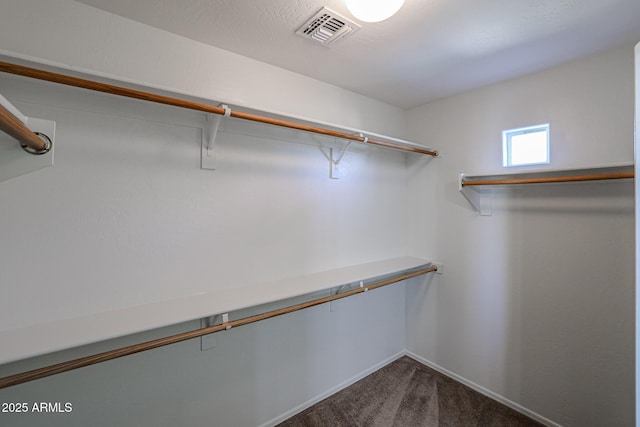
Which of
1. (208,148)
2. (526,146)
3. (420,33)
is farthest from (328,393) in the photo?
(420,33)

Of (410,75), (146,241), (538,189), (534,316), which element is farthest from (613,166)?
(146,241)

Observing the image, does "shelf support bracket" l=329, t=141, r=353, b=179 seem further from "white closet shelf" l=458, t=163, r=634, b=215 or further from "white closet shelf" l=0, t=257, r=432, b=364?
"white closet shelf" l=458, t=163, r=634, b=215

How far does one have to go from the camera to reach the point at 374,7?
1.10m

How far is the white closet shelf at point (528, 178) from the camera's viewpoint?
151 centimetres

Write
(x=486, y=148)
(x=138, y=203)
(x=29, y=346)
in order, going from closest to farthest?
(x=29, y=346)
(x=138, y=203)
(x=486, y=148)

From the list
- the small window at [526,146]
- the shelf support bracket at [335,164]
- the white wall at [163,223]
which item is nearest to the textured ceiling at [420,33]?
the white wall at [163,223]

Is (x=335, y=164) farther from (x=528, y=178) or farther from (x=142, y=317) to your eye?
(x=142, y=317)

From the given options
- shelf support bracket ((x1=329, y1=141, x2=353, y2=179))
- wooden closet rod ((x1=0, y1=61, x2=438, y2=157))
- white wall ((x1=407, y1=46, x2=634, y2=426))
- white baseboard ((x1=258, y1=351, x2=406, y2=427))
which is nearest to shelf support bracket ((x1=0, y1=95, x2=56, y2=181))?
wooden closet rod ((x1=0, y1=61, x2=438, y2=157))

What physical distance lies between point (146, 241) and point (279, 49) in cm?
130

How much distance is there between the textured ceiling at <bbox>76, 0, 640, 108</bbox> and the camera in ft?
4.16

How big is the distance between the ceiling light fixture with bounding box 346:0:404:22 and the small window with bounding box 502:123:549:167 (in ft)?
4.78

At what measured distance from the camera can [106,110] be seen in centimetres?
129

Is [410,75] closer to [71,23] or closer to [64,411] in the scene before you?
[71,23]

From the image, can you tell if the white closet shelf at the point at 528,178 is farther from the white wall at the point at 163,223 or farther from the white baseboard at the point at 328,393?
the white baseboard at the point at 328,393
